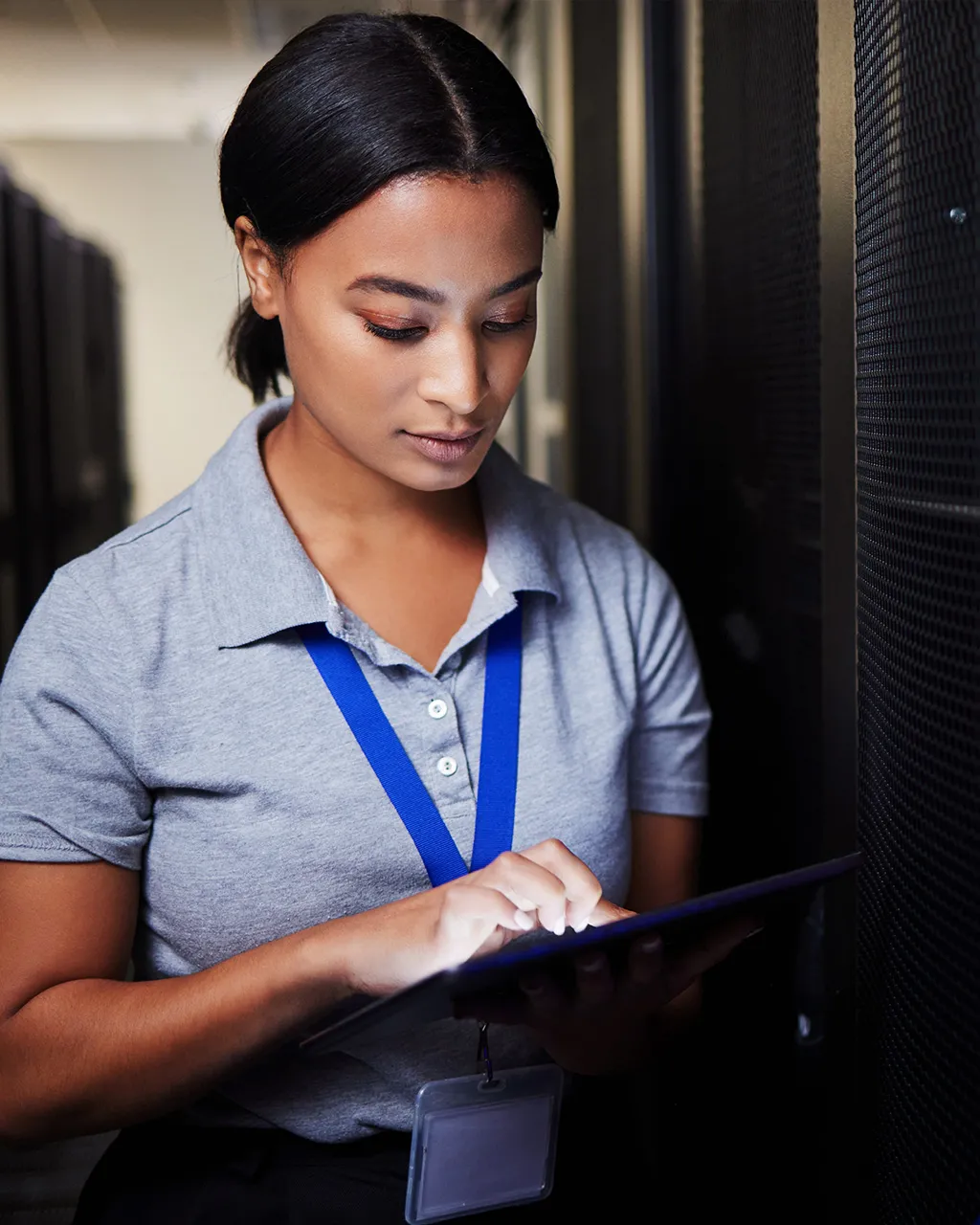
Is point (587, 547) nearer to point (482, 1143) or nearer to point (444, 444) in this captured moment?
point (444, 444)

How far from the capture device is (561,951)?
725 mm

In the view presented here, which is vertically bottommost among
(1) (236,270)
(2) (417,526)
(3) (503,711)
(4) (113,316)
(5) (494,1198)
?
(5) (494,1198)

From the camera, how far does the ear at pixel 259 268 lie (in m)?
1.09

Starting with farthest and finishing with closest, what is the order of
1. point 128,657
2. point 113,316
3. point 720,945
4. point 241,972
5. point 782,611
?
1. point 113,316
2. point 782,611
3. point 128,657
4. point 241,972
5. point 720,945

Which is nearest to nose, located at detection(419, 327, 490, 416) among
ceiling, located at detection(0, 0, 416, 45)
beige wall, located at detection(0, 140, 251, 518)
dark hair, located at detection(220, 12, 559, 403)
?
dark hair, located at detection(220, 12, 559, 403)

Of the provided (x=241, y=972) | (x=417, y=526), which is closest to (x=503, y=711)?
(x=417, y=526)

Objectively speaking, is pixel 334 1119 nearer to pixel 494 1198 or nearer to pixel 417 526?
pixel 494 1198

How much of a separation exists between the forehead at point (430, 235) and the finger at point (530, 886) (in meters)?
0.44

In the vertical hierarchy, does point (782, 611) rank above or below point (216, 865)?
above

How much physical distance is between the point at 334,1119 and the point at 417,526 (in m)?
0.54

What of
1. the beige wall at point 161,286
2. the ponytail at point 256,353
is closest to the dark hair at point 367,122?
the ponytail at point 256,353

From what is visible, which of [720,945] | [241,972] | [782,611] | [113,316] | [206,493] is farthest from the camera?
[113,316]

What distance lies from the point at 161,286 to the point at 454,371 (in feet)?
13.4

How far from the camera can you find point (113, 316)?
189 inches
